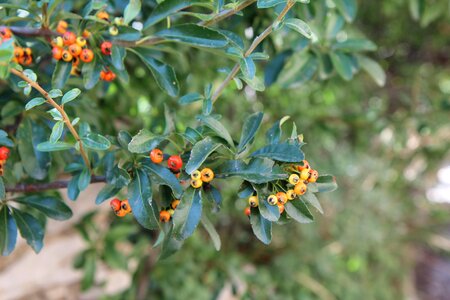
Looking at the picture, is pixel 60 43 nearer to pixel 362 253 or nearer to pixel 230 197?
pixel 230 197

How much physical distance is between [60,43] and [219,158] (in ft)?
1.16

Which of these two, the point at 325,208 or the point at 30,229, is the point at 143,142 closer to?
the point at 30,229

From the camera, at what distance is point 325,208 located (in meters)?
2.71

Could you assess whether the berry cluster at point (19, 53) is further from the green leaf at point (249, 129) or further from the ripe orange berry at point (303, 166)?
the ripe orange berry at point (303, 166)

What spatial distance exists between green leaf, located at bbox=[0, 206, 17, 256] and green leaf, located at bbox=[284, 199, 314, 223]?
48cm

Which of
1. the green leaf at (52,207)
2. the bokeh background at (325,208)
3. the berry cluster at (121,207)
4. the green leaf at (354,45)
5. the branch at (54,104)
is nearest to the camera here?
the branch at (54,104)

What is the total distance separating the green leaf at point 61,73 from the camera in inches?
33.5

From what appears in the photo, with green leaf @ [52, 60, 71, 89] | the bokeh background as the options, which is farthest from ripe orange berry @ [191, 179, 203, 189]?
the bokeh background

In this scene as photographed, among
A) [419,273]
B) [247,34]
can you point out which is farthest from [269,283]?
[419,273]

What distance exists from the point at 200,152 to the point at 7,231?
392 millimetres

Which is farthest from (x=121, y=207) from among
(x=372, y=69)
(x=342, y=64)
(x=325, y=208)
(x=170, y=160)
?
(x=325, y=208)

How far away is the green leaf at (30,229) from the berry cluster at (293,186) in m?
0.42

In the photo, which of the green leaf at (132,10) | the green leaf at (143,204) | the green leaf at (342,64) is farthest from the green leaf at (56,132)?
the green leaf at (342,64)

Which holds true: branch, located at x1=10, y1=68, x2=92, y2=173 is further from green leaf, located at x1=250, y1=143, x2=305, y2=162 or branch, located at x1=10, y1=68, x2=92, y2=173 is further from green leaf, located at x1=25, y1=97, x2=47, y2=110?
green leaf, located at x1=250, y1=143, x2=305, y2=162
